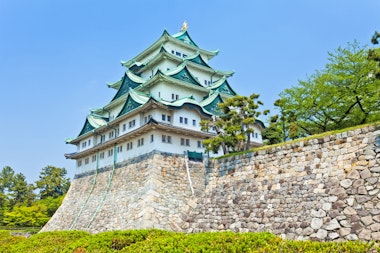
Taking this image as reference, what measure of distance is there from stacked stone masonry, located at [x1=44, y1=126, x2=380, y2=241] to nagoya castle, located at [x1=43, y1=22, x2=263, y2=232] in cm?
12

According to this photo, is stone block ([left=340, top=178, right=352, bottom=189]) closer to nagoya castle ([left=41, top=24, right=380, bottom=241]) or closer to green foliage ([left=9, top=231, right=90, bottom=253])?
nagoya castle ([left=41, top=24, right=380, bottom=241])

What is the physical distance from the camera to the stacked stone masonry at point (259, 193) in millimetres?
13836

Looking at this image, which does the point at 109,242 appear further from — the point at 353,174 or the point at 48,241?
the point at 353,174

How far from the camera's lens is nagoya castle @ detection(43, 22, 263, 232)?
2412cm

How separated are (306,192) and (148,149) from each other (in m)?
14.0

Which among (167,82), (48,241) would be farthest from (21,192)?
(48,241)

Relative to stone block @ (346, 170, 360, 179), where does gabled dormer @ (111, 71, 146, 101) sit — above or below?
above

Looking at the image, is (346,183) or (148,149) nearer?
(346,183)

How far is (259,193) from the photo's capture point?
18578 millimetres

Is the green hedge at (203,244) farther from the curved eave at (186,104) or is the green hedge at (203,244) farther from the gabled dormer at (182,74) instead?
the gabled dormer at (182,74)

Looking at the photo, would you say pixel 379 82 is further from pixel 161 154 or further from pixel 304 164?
pixel 161 154

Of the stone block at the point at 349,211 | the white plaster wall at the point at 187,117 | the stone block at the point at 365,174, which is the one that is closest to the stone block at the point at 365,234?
the stone block at the point at 349,211

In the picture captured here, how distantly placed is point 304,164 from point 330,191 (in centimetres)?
236

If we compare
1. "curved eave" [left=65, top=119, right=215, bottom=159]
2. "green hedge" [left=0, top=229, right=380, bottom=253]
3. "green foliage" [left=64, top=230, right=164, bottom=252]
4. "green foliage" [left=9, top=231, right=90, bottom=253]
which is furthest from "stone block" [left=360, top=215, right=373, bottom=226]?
"curved eave" [left=65, top=119, right=215, bottom=159]
